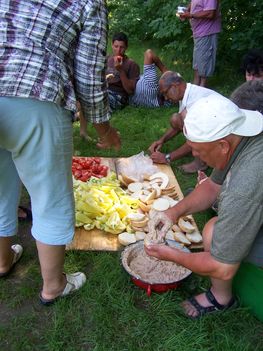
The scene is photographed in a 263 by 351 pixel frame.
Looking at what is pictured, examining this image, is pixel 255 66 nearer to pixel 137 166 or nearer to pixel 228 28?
pixel 137 166

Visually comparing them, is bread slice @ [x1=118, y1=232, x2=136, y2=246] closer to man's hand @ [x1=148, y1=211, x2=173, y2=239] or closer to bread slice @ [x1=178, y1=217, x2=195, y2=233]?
bread slice @ [x1=178, y1=217, x2=195, y2=233]

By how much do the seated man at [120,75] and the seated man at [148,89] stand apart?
0.28ft

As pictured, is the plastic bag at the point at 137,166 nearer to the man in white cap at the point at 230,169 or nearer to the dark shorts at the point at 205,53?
the man in white cap at the point at 230,169

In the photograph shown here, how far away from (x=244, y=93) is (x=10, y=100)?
1.24m

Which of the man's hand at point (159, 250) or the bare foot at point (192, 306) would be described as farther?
the bare foot at point (192, 306)

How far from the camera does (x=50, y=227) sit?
1.93 m

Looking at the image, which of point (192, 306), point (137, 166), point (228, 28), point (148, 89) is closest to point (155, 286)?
point (192, 306)

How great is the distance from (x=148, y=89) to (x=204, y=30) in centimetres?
113

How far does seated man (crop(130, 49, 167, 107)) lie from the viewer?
5438 millimetres

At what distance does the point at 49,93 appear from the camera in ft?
5.37

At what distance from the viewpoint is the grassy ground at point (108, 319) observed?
2057 mm

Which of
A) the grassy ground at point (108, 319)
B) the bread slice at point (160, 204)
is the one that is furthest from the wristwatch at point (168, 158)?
the grassy ground at point (108, 319)

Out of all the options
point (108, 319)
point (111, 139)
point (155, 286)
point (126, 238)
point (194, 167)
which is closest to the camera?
point (111, 139)

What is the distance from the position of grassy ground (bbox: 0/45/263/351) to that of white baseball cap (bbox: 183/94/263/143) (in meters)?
1.03
